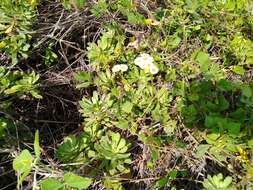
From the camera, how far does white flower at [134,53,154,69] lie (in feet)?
6.66

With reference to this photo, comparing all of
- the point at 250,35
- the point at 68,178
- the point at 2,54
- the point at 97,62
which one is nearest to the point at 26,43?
the point at 2,54

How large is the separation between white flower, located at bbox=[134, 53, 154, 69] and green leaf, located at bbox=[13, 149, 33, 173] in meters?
0.82

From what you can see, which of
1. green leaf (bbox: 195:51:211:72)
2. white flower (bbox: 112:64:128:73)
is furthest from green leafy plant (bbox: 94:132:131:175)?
green leaf (bbox: 195:51:211:72)

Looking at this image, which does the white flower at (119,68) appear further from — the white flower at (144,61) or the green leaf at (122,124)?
the green leaf at (122,124)

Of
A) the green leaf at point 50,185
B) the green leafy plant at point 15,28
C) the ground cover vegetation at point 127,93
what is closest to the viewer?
the green leaf at point 50,185

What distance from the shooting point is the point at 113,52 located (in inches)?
83.4

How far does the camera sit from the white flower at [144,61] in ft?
6.66

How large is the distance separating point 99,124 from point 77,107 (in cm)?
22

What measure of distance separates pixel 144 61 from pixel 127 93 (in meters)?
0.19

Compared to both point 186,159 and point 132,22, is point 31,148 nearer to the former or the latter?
point 186,159

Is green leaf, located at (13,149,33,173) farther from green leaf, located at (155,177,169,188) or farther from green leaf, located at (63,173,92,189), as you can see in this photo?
green leaf, located at (155,177,169,188)

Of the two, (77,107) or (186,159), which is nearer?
(186,159)

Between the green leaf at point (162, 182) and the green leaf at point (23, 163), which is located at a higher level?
the green leaf at point (23, 163)

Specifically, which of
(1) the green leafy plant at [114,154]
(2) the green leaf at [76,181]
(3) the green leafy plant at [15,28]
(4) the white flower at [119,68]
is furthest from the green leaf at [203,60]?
(2) the green leaf at [76,181]
